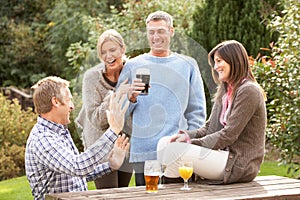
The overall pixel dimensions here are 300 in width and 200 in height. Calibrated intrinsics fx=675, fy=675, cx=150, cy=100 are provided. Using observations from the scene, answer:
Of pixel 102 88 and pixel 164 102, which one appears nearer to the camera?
pixel 164 102

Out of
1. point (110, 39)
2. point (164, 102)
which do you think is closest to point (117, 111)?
point (164, 102)

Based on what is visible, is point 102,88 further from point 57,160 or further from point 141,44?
point 57,160

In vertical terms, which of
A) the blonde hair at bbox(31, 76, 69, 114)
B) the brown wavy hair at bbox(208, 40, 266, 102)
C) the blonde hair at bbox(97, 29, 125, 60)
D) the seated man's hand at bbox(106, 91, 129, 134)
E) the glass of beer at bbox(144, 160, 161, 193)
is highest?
the blonde hair at bbox(97, 29, 125, 60)

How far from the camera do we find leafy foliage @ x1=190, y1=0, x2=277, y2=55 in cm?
774

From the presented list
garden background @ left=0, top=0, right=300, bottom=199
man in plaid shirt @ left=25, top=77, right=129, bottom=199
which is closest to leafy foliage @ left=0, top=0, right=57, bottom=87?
garden background @ left=0, top=0, right=300, bottom=199

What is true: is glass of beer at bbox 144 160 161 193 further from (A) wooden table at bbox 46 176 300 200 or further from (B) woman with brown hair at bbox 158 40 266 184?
(B) woman with brown hair at bbox 158 40 266 184

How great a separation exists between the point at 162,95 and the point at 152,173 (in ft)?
1.75

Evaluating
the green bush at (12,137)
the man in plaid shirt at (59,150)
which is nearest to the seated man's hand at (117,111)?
the man in plaid shirt at (59,150)

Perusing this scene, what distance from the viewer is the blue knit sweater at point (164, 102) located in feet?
12.0

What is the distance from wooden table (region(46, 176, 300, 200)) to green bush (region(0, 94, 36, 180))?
177 inches

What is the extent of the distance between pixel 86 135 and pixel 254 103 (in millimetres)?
1047

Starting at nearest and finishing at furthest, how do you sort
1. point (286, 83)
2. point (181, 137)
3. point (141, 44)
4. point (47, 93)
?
point (47, 93), point (181, 137), point (141, 44), point (286, 83)

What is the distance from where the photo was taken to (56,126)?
3486mm

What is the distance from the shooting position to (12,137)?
8.23 metres
